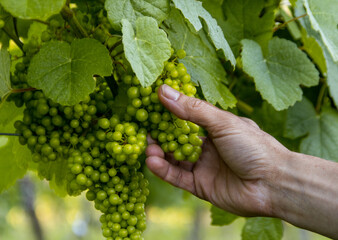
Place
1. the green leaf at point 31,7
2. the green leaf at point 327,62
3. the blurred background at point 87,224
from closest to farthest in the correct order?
the green leaf at point 31,7 → the green leaf at point 327,62 → the blurred background at point 87,224

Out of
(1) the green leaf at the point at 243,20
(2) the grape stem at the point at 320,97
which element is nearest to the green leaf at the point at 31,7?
(1) the green leaf at the point at 243,20

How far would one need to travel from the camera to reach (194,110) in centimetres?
107

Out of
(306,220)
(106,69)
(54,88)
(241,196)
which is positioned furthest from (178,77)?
(306,220)

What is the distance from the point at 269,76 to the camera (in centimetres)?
142

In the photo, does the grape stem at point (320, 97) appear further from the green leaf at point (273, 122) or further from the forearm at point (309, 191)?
the forearm at point (309, 191)

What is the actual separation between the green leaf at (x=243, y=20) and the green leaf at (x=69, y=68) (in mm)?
584

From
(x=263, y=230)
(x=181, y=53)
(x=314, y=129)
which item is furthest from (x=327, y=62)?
(x=263, y=230)

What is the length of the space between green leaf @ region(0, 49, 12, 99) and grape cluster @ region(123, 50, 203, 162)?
1.07 ft

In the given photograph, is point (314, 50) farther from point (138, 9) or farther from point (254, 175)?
point (138, 9)

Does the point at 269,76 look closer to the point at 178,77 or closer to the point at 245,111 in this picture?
the point at 245,111

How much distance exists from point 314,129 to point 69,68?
1.06 metres

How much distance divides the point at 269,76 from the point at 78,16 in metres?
0.70

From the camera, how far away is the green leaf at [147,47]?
92 centimetres

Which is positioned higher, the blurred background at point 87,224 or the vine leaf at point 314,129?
the vine leaf at point 314,129
